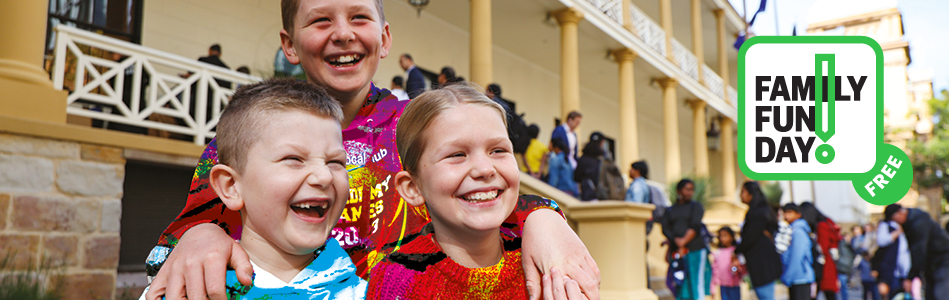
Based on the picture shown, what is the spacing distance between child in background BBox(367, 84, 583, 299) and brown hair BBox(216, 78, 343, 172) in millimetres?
222

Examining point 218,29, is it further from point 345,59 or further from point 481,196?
point 481,196

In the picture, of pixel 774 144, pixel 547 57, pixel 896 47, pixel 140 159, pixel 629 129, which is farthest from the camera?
pixel 896 47

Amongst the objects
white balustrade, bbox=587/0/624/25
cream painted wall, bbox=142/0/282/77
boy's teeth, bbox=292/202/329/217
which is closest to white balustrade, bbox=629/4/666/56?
white balustrade, bbox=587/0/624/25

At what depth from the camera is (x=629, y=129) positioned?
15.8 metres

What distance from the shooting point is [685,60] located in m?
20.2

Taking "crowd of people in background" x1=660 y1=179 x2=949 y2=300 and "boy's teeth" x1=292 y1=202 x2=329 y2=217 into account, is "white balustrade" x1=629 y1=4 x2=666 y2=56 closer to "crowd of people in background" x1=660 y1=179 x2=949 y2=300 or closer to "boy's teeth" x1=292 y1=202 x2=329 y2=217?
"crowd of people in background" x1=660 y1=179 x2=949 y2=300

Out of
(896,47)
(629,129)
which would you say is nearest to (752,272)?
(629,129)

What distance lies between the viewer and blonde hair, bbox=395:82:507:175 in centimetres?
159

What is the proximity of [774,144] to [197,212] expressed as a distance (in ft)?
16.5

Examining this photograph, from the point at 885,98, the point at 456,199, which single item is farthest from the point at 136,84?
the point at 885,98

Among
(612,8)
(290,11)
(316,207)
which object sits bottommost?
(316,207)

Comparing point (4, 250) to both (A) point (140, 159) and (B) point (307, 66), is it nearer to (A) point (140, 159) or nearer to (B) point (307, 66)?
(A) point (140, 159)

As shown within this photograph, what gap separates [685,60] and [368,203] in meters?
19.8

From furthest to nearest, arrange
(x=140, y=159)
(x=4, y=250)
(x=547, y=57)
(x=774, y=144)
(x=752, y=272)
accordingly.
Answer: (x=547, y=57), (x=752, y=272), (x=140, y=159), (x=774, y=144), (x=4, y=250)
